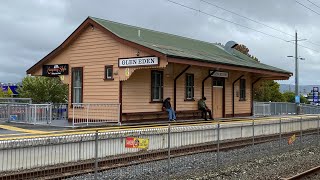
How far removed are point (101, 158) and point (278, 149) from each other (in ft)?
26.2

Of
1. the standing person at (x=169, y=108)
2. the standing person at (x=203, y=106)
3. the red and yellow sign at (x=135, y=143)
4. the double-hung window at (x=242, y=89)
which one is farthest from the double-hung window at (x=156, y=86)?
the red and yellow sign at (x=135, y=143)

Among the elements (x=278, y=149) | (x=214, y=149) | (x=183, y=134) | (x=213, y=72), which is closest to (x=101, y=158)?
(x=183, y=134)

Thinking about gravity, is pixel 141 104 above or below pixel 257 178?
above

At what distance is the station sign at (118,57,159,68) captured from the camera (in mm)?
18342

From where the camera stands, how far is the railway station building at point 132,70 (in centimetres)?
1933

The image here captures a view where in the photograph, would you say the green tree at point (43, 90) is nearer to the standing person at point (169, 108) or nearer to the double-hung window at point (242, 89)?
the double-hung window at point (242, 89)

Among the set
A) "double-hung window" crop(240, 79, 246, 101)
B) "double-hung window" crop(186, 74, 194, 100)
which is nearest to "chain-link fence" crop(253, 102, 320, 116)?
"double-hung window" crop(240, 79, 246, 101)

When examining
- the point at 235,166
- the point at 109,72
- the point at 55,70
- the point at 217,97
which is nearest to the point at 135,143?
the point at 235,166

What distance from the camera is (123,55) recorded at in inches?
772

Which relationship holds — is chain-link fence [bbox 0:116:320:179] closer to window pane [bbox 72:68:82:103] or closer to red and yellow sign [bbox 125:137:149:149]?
red and yellow sign [bbox 125:137:149:149]

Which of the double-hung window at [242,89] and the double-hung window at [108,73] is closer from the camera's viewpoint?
the double-hung window at [108,73]

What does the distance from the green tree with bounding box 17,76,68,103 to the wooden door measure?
74.3 feet

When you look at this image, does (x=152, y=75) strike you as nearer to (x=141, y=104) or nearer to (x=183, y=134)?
(x=141, y=104)

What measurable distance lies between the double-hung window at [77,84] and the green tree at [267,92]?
3918cm
